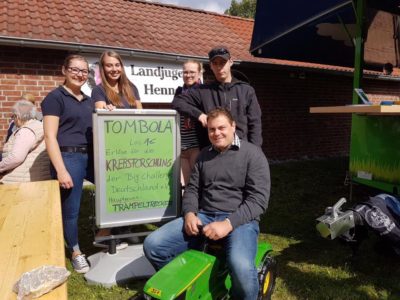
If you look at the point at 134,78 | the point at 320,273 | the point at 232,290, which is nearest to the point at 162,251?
the point at 232,290

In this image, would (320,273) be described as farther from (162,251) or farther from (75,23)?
(75,23)

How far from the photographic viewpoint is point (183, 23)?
955 cm

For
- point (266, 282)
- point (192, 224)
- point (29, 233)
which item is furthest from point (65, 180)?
point (266, 282)

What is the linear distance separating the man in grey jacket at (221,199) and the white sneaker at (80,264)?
3.15 ft

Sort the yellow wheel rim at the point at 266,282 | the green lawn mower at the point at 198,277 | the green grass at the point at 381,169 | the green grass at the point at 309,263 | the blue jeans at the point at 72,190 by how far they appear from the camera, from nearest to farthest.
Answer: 1. the green lawn mower at the point at 198,277
2. the yellow wheel rim at the point at 266,282
3. the green grass at the point at 309,263
4. the blue jeans at the point at 72,190
5. the green grass at the point at 381,169

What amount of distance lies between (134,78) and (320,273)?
507 centimetres

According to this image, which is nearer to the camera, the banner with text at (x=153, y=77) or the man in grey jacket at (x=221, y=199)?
the man in grey jacket at (x=221, y=199)

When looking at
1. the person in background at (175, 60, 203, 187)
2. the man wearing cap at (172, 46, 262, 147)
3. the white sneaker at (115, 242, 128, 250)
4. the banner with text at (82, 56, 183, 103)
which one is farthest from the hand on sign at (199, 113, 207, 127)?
the banner with text at (82, 56, 183, 103)

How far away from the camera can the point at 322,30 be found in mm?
7258

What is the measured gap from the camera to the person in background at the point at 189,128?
375 cm

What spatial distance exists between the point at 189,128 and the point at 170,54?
3.80m

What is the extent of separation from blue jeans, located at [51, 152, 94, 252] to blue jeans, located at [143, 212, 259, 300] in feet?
3.02

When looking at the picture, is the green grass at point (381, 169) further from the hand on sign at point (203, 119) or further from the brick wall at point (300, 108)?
the brick wall at point (300, 108)

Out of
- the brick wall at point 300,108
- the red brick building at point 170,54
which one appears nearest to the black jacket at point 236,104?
the red brick building at point 170,54
